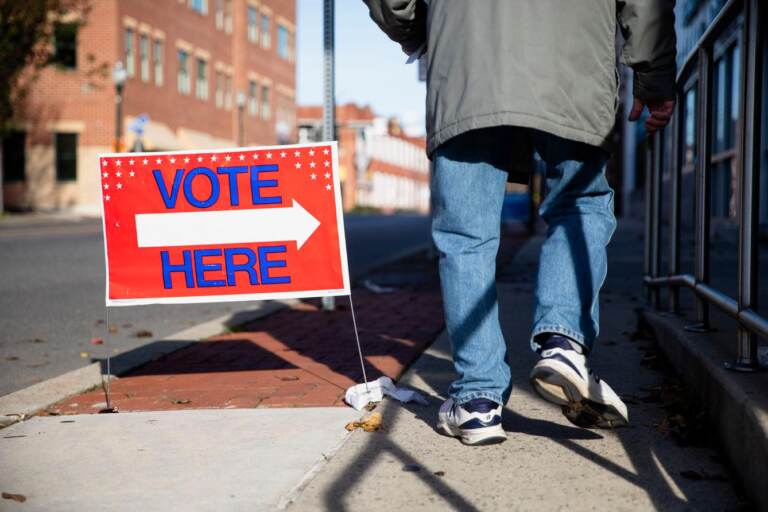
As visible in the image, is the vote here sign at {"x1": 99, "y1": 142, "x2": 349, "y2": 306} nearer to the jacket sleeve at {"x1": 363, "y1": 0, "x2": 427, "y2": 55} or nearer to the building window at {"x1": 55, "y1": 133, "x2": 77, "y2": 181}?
the jacket sleeve at {"x1": 363, "y1": 0, "x2": 427, "y2": 55}

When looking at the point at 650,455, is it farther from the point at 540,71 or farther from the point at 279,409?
the point at 279,409

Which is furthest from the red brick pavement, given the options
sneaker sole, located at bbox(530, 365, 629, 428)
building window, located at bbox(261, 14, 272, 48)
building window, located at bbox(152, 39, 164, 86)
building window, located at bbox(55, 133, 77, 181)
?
building window, located at bbox(261, 14, 272, 48)

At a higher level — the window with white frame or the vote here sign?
the window with white frame

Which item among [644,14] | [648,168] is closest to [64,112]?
[648,168]

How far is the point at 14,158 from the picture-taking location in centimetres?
3553

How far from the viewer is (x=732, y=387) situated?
2.53m

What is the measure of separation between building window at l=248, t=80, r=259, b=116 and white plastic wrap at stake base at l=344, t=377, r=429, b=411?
46.5 meters

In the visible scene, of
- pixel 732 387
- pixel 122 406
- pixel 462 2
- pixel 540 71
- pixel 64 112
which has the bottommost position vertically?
pixel 122 406

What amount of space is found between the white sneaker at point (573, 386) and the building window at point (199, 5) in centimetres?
4171

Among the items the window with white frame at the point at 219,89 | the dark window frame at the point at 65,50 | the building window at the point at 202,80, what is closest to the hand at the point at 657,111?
the dark window frame at the point at 65,50

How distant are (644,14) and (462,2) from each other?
1.68ft

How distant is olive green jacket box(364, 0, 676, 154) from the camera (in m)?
2.73

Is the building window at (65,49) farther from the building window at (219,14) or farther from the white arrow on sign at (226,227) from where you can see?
the white arrow on sign at (226,227)

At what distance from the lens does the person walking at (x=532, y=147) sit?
274cm
